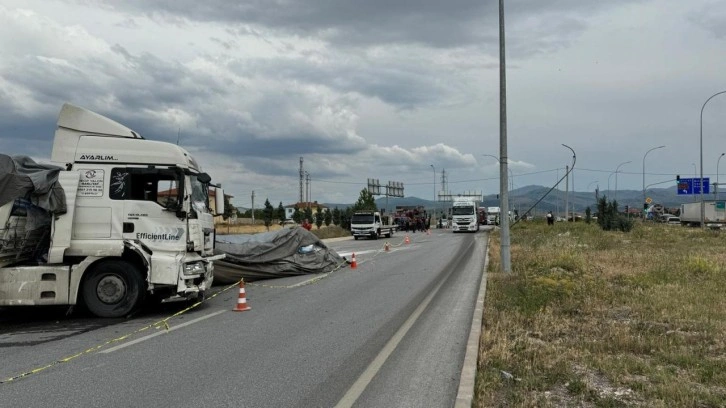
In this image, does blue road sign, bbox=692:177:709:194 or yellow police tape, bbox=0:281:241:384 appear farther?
blue road sign, bbox=692:177:709:194

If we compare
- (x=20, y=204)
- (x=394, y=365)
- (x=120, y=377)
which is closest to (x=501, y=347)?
(x=394, y=365)

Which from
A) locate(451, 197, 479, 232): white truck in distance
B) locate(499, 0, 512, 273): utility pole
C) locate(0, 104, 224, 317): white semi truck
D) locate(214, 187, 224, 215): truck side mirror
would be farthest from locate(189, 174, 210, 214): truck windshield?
locate(451, 197, 479, 232): white truck in distance

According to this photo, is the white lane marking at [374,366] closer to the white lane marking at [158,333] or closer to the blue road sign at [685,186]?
the white lane marking at [158,333]

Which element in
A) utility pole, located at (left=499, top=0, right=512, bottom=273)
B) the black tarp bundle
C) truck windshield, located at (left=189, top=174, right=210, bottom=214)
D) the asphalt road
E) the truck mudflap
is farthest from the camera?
utility pole, located at (left=499, top=0, right=512, bottom=273)

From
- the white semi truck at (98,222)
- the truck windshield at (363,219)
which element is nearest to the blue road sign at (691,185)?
the truck windshield at (363,219)

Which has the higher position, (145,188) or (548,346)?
(145,188)

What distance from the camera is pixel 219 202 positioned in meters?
12.1

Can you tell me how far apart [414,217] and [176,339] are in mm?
58891

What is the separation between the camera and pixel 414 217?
66.4 metres

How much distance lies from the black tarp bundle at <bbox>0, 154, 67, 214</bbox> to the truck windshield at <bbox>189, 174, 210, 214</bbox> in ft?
7.11

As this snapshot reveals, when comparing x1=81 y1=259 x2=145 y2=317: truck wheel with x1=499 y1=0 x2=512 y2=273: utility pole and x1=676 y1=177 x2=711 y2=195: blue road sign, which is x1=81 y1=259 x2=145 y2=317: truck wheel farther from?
x1=676 y1=177 x2=711 y2=195: blue road sign

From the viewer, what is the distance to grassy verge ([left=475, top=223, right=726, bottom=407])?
17.0 feet

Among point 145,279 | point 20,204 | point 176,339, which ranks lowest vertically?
point 176,339

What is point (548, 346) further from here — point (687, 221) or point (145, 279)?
point (687, 221)
